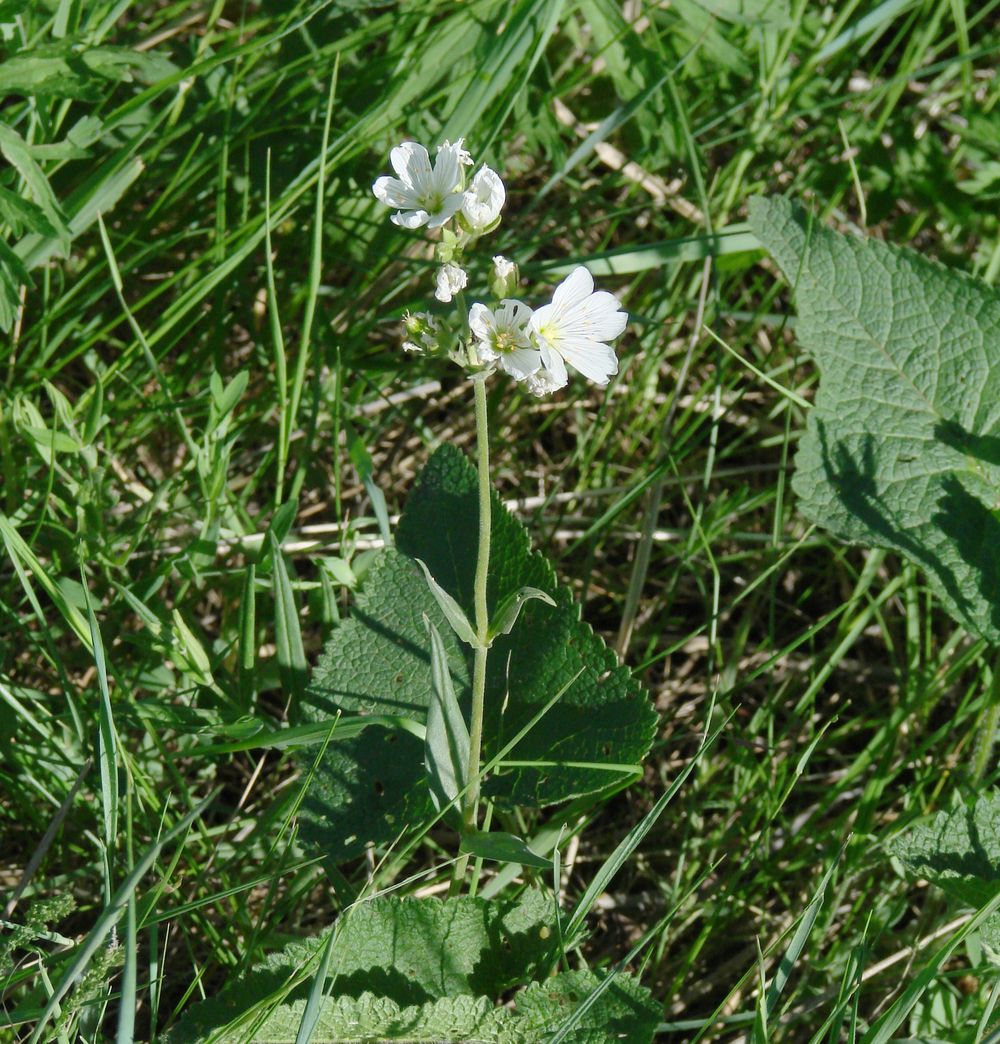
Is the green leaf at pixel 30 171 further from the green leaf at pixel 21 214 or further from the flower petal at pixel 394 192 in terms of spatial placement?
the flower petal at pixel 394 192

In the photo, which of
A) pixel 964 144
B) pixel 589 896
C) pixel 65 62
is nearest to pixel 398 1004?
pixel 589 896

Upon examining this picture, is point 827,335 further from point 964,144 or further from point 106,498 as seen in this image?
point 106,498

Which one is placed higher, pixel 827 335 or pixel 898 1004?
pixel 827 335

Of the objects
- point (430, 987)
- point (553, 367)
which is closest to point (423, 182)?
point (553, 367)

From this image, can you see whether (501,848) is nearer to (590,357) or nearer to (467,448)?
(590,357)

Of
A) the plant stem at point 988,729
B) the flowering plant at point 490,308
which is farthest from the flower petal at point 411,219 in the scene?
the plant stem at point 988,729

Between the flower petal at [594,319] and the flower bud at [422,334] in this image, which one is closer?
the flower bud at [422,334]

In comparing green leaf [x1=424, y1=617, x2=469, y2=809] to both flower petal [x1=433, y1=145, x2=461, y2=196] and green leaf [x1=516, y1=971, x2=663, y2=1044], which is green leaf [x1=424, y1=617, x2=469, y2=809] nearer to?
green leaf [x1=516, y1=971, x2=663, y2=1044]
